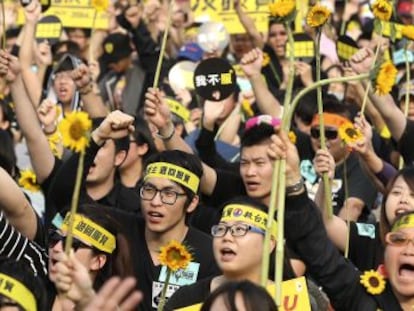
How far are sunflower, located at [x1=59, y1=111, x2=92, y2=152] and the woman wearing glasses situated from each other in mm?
1362

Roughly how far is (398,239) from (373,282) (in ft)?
0.58

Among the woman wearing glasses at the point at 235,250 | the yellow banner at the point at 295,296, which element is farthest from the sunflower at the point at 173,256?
the yellow banner at the point at 295,296

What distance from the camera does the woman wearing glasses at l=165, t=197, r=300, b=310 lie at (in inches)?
183

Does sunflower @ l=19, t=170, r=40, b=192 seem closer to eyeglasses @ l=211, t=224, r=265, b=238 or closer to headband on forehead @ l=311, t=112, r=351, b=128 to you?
headband on forehead @ l=311, t=112, r=351, b=128

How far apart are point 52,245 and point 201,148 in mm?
2024

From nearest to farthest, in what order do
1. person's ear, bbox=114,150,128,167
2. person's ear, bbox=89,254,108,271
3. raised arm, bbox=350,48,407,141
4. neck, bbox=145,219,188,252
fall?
person's ear, bbox=89,254,108,271
neck, bbox=145,219,188,252
person's ear, bbox=114,150,128,167
raised arm, bbox=350,48,407,141

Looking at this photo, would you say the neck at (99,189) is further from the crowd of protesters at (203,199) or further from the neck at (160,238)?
the neck at (160,238)

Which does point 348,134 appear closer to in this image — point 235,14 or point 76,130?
point 76,130

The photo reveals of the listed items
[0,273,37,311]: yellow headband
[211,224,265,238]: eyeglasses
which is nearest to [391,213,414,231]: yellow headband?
[211,224,265,238]: eyeglasses

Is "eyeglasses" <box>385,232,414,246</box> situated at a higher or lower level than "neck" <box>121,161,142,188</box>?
lower

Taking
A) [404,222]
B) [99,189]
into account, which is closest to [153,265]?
[99,189]

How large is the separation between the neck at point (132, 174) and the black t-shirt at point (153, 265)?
3.38 feet

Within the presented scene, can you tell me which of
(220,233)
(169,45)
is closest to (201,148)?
(220,233)

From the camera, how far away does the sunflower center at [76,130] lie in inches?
131
